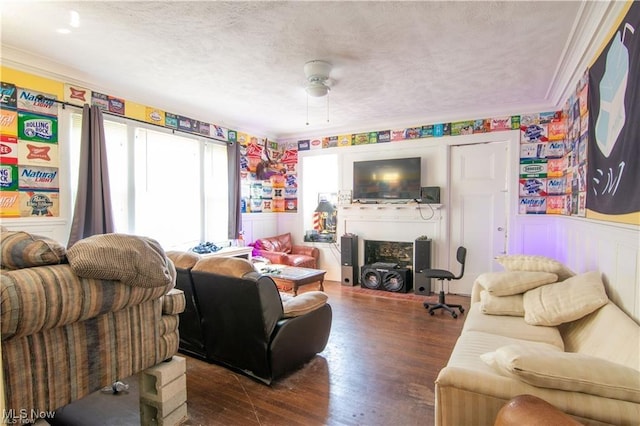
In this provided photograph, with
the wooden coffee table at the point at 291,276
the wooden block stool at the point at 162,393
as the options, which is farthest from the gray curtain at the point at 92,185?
the wooden block stool at the point at 162,393

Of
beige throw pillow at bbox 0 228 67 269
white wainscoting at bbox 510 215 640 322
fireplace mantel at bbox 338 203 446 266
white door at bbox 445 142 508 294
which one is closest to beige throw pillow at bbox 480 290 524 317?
white wainscoting at bbox 510 215 640 322

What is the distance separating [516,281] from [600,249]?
58 cm

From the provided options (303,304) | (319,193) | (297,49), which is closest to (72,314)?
(303,304)

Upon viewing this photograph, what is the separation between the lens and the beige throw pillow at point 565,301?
1.99m

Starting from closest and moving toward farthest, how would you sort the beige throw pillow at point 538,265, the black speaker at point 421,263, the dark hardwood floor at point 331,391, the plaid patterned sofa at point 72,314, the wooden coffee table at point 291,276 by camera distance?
1. the plaid patterned sofa at point 72,314
2. the dark hardwood floor at point 331,391
3. the beige throw pillow at point 538,265
4. the wooden coffee table at point 291,276
5. the black speaker at point 421,263

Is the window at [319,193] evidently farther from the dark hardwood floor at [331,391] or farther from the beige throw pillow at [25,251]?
the beige throw pillow at [25,251]

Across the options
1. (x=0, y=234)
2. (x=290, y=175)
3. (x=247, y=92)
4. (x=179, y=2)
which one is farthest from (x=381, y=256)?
(x=0, y=234)

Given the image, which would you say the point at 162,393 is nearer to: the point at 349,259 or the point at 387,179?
the point at 349,259

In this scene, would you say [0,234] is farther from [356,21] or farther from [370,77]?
[370,77]

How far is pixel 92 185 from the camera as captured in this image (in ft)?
10.8

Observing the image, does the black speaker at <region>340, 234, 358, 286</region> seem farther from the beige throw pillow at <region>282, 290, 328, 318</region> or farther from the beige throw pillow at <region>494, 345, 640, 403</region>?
the beige throw pillow at <region>494, 345, 640, 403</region>

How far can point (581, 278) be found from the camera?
2.21m

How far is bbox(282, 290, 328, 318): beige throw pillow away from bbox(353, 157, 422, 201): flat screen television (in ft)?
9.74

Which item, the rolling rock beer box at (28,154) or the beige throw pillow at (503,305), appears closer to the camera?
the beige throw pillow at (503,305)
